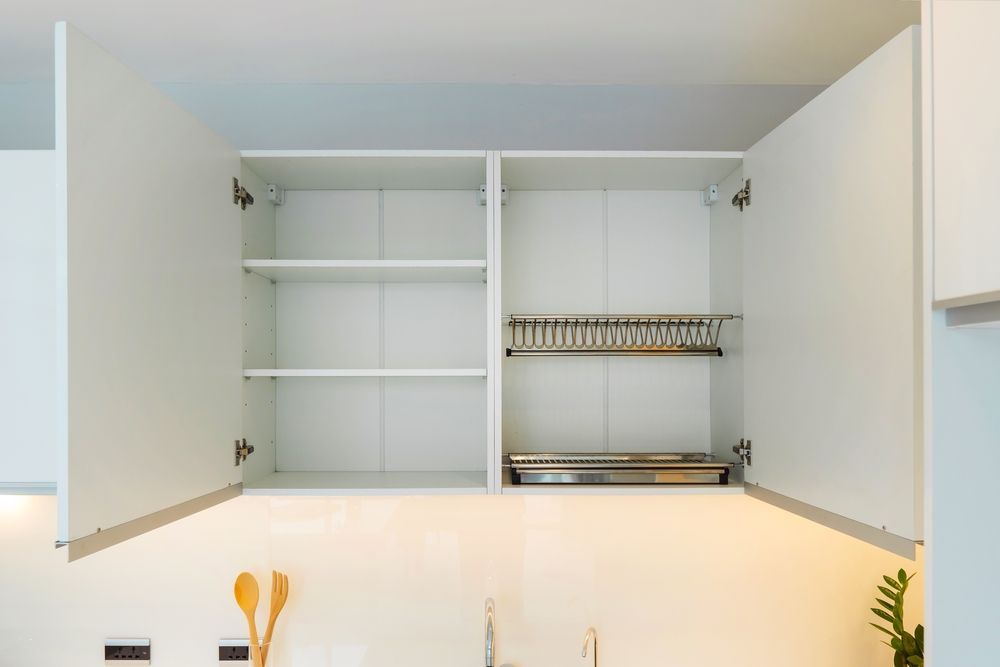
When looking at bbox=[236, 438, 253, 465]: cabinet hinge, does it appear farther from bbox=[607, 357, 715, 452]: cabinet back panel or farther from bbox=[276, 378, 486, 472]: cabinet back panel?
bbox=[607, 357, 715, 452]: cabinet back panel

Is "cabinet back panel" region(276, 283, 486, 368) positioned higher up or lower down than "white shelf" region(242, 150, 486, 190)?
lower down

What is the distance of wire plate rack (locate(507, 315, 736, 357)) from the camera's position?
6.08 ft

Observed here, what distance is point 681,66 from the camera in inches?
74.4

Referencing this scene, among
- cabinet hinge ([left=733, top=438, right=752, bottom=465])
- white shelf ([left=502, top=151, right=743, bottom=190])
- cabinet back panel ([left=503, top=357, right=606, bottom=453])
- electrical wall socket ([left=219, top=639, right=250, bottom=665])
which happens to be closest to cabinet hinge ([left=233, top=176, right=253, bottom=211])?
white shelf ([left=502, top=151, right=743, bottom=190])

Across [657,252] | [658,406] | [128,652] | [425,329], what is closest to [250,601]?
[128,652]

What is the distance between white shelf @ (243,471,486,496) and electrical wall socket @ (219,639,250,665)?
464mm

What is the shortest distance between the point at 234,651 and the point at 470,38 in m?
1.70

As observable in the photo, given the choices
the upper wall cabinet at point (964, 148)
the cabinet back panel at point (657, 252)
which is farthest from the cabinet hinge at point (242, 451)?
the upper wall cabinet at point (964, 148)

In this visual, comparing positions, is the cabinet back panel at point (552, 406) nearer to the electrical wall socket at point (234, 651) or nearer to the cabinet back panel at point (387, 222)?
the cabinet back panel at point (387, 222)

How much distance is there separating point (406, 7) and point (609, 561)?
4.85 ft

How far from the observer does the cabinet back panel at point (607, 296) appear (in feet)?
6.61

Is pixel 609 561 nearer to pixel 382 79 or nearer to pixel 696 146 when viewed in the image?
pixel 696 146

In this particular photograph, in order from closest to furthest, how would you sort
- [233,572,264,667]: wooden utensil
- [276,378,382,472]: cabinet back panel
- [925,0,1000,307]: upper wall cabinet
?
[925,0,1000,307]: upper wall cabinet → [233,572,264,667]: wooden utensil → [276,378,382,472]: cabinet back panel

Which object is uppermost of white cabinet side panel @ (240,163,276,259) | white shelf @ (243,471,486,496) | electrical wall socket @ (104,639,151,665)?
white cabinet side panel @ (240,163,276,259)
